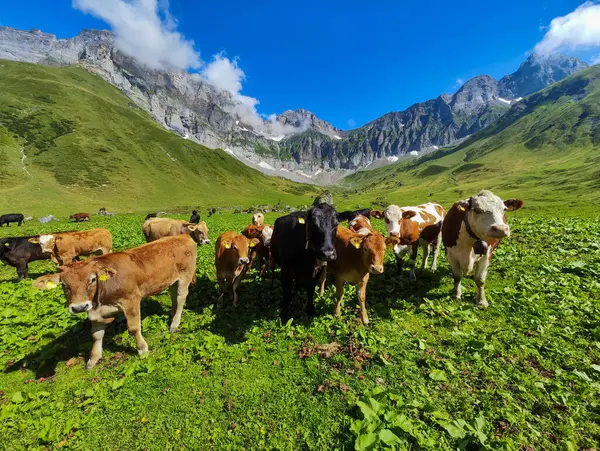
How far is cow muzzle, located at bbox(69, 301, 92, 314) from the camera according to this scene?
20.5 ft

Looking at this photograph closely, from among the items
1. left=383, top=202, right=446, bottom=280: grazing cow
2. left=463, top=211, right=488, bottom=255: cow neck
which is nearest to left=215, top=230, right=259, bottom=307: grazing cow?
left=383, top=202, right=446, bottom=280: grazing cow

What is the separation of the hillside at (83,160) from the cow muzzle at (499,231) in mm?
86564

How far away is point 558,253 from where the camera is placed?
12.8 metres

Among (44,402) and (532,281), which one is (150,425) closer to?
(44,402)

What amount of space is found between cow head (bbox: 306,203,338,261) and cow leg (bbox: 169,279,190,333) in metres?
4.37

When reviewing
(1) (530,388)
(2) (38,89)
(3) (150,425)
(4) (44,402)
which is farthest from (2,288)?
(2) (38,89)

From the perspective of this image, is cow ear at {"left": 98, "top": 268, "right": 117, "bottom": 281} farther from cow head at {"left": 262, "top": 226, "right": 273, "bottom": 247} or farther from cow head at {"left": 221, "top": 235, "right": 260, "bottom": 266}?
cow head at {"left": 262, "top": 226, "right": 273, "bottom": 247}

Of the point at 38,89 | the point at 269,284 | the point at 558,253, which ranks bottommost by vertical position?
the point at 269,284

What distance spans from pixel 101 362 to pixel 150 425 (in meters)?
3.03

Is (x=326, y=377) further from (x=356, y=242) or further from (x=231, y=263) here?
(x=231, y=263)

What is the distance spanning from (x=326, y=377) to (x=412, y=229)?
25.6 feet

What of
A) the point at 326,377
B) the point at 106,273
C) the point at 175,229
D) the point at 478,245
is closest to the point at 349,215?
the point at 478,245

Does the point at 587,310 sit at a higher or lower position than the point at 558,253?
lower

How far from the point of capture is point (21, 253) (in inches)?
566
